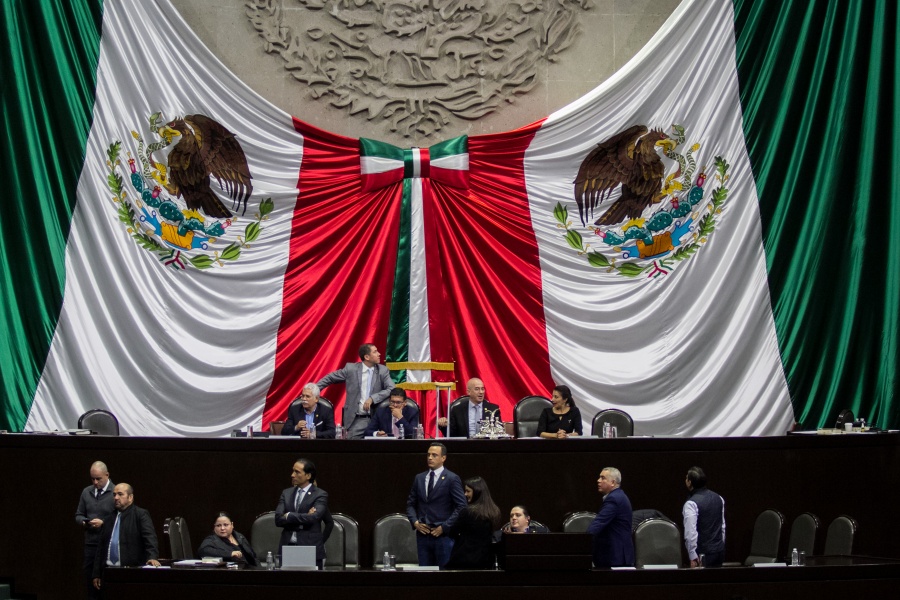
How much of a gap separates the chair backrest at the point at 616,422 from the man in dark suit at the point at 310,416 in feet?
7.95

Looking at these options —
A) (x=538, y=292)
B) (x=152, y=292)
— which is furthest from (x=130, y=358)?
(x=538, y=292)

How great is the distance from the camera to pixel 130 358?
36.7 feet

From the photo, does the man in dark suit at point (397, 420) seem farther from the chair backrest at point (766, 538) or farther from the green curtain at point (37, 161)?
the green curtain at point (37, 161)

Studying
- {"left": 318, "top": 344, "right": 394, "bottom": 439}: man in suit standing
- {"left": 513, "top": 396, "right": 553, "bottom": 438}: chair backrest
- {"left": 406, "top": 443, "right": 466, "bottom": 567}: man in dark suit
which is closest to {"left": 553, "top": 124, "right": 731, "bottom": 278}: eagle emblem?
{"left": 513, "top": 396, "right": 553, "bottom": 438}: chair backrest

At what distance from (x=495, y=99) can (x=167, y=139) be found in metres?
3.54

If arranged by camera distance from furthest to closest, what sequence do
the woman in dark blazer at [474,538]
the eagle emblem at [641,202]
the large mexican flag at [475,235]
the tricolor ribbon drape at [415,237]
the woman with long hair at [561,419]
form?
the eagle emblem at [641,202] < the tricolor ribbon drape at [415,237] < the large mexican flag at [475,235] < the woman with long hair at [561,419] < the woman in dark blazer at [474,538]

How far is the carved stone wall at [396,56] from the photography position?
39.5 feet

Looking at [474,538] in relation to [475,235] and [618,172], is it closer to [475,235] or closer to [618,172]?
[475,235]

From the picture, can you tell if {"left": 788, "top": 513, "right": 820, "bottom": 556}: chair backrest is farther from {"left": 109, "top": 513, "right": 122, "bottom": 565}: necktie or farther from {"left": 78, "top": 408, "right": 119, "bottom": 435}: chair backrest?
{"left": 78, "top": 408, "right": 119, "bottom": 435}: chair backrest

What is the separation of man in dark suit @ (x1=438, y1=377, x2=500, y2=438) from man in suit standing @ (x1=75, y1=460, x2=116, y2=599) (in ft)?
10.0

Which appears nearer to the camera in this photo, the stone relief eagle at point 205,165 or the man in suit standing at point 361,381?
the man in suit standing at point 361,381

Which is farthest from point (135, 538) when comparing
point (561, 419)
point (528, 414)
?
point (528, 414)

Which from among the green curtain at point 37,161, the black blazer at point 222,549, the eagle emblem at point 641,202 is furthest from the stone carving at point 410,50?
the black blazer at point 222,549

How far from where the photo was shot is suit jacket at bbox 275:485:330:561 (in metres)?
7.45
